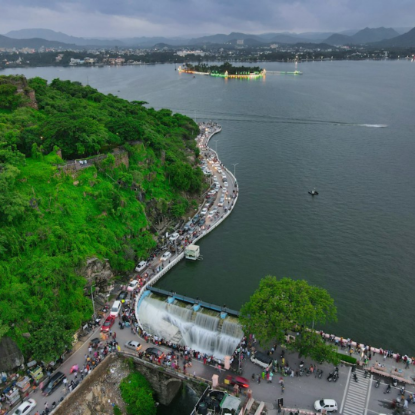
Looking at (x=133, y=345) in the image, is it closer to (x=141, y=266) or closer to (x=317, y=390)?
(x=141, y=266)

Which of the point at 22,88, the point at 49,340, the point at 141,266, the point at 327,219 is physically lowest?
the point at 141,266

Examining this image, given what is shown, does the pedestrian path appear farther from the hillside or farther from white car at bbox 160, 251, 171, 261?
white car at bbox 160, 251, 171, 261

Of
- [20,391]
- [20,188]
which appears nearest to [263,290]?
[20,391]

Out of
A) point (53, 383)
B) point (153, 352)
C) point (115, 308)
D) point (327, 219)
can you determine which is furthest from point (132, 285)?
point (327, 219)

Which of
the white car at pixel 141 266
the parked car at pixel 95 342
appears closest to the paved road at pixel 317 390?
the parked car at pixel 95 342

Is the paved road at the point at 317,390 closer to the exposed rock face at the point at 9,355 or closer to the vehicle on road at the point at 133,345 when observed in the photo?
the exposed rock face at the point at 9,355

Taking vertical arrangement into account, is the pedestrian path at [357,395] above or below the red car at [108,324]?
below
